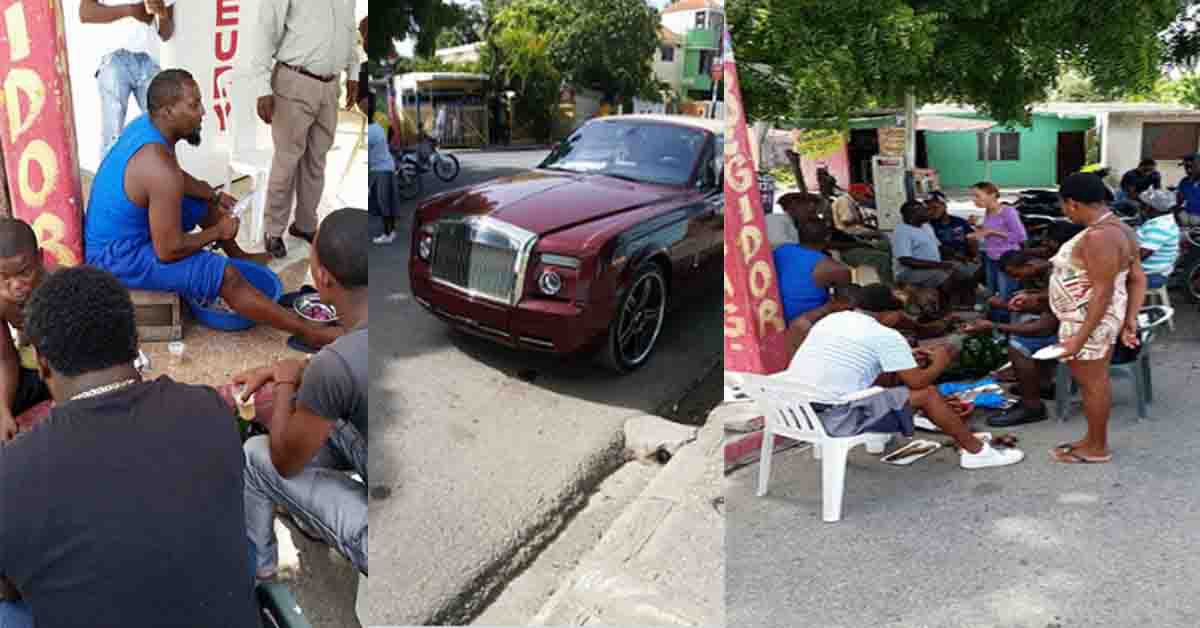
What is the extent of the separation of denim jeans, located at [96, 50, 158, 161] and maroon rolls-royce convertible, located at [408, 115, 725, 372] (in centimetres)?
68

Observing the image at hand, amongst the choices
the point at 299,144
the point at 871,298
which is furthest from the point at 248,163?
the point at 871,298

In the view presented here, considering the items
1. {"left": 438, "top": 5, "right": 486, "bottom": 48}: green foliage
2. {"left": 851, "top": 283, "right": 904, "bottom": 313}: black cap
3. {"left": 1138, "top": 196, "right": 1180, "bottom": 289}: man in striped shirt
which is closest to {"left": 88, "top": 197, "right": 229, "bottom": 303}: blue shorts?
{"left": 438, "top": 5, "right": 486, "bottom": 48}: green foliage

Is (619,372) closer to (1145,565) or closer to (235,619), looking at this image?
(235,619)

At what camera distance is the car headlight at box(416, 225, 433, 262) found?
7.88 feet

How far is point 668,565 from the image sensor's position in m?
2.57

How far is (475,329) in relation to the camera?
246 centimetres

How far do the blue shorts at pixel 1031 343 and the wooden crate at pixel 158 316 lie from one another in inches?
169

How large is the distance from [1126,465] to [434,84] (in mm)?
3756

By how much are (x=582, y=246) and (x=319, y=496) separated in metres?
0.87

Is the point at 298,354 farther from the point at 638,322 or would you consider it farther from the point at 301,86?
the point at 638,322

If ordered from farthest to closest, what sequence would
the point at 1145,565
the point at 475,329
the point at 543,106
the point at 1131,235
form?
the point at 1131,235 < the point at 1145,565 < the point at 543,106 < the point at 475,329

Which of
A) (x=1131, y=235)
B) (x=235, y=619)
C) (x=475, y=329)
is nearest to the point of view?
(x=235, y=619)

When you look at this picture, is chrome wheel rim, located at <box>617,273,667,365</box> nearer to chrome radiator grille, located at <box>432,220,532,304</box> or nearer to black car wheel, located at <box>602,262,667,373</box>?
black car wheel, located at <box>602,262,667,373</box>

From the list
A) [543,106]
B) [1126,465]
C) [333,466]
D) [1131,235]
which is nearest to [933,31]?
[1131,235]
